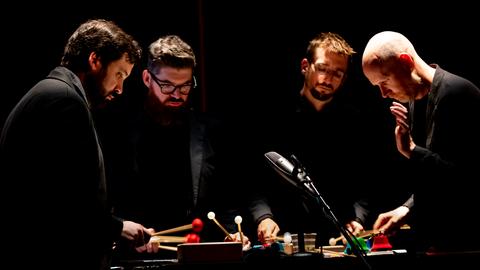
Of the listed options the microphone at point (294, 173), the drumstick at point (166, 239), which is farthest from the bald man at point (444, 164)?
the drumstick at point (166, 239)

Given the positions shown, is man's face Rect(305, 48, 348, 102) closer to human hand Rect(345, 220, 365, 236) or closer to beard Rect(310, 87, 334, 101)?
beard Rect(310, 87, 334, 101)

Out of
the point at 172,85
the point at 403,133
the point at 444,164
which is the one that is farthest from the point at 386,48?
the point at 172,85

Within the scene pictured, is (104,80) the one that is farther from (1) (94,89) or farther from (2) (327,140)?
(2) (327,140)

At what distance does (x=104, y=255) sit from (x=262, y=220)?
4.88 ft

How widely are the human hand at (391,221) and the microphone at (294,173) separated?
998 mm

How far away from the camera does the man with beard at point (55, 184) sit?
234cm

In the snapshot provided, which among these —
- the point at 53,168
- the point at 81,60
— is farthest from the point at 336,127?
the point at 53,168

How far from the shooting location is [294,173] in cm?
244

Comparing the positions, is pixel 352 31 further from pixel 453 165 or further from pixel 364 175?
pixel 453 165

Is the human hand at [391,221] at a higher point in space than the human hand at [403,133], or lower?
lower

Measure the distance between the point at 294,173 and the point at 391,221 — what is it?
110 centimetres

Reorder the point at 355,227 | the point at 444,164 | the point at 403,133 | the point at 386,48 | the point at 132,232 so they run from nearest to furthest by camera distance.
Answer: the point at 132,232 → the point at 444,164 → the point at 403,133 → the point at 386,48 → the point at 355,227

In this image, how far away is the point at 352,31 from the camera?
4.55m

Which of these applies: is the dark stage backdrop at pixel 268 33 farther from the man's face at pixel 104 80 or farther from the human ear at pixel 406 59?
the man's face at pixel 104 80
